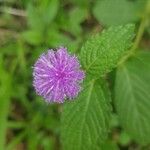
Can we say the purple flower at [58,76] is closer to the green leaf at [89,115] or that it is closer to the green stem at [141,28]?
the green leaf at [89,115]

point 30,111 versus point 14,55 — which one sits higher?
point 14,55

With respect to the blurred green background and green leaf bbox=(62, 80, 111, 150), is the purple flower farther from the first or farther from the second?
the blurred green background

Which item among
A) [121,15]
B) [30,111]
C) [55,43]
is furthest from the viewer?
[30,111]

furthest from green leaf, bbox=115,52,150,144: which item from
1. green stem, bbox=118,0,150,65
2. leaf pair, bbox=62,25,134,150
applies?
leaf pair, bbox=62,25,134,150

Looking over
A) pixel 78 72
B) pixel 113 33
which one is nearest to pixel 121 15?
pixel 113 33

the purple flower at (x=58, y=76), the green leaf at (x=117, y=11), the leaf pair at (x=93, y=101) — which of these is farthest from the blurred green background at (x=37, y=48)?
the purple flower at (x=58, y=76)

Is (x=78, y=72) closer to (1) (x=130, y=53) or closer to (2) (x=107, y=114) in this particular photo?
(2) (x=107, y=114)

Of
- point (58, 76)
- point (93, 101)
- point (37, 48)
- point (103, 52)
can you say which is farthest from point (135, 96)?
point (37, 48)
